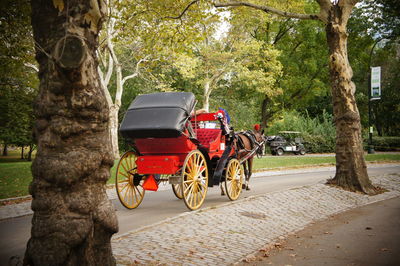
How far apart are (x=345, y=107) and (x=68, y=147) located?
34.2ft

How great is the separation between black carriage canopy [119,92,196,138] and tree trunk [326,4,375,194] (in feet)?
19.5

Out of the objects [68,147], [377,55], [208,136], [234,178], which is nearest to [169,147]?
[208,136]

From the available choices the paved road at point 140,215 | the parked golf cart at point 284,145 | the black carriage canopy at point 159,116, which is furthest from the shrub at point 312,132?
the black carriage canopy at point 159,116

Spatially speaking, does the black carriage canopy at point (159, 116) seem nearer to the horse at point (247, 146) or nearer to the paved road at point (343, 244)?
the horse at point (247, 146)

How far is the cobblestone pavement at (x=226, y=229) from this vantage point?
5.46 meters

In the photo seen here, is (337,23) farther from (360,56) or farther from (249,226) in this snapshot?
(360,56)

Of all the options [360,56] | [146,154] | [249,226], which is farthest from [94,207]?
[360,56]

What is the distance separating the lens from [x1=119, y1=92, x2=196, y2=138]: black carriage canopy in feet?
26.5

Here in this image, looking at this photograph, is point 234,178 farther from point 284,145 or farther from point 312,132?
point 312,132

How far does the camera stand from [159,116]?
8.30 m

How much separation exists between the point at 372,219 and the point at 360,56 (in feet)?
119

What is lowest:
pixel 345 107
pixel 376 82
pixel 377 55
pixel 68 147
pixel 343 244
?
pixel 343 244

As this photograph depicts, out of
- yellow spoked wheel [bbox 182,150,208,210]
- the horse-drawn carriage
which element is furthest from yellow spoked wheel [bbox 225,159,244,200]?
yellow spoked wheel [bbox 182,150,208,210]

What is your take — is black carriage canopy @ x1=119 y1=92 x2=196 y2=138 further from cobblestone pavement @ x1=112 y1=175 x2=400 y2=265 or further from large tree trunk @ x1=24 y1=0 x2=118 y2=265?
large tree trunk @ x1=24 y1=0 x2=118 y2=265
